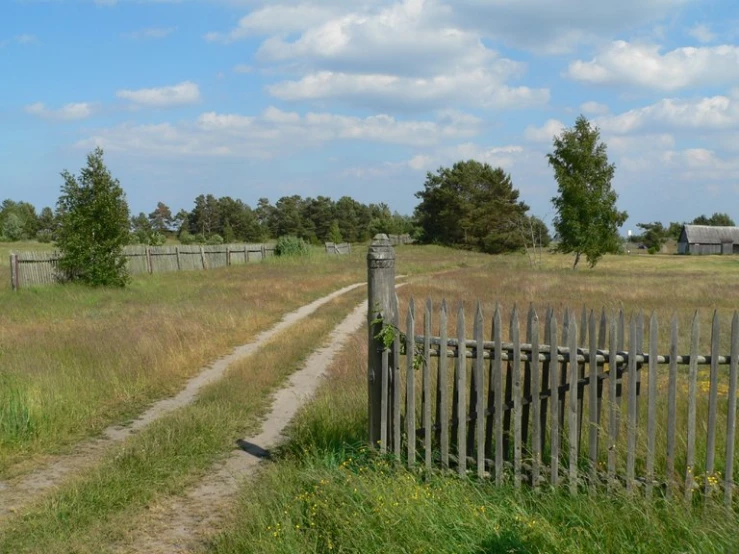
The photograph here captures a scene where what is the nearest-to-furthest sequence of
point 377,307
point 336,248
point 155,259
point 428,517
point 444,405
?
point 428,517 < point 444,405 < point 377,307 < point 155,259 < point 336,248

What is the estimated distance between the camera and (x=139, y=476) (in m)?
6.01

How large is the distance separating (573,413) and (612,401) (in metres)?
0.30

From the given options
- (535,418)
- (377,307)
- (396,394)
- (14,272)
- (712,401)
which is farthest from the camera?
(14,272)

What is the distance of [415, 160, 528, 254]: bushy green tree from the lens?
78.8 m

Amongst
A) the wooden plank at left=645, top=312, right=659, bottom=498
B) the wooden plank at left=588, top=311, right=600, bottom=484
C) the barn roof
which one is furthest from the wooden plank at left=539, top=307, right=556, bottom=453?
the barn roof

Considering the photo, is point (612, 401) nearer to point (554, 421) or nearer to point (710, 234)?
point (554, 421)

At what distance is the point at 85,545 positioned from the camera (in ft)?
15.5

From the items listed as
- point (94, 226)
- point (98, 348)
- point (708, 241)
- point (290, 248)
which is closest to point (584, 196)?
point (290, 248)

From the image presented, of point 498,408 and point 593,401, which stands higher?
point 593,401

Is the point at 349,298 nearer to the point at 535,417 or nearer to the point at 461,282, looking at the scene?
the point at 461,282

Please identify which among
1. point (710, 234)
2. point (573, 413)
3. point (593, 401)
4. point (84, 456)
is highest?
point (710, 234)

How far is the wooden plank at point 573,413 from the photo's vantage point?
4.93m

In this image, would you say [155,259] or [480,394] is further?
[155,259]

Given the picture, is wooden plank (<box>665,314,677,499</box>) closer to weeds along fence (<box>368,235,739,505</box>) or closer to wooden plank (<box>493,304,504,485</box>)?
weeds along fence (<box>368,235,739,505</box>)
